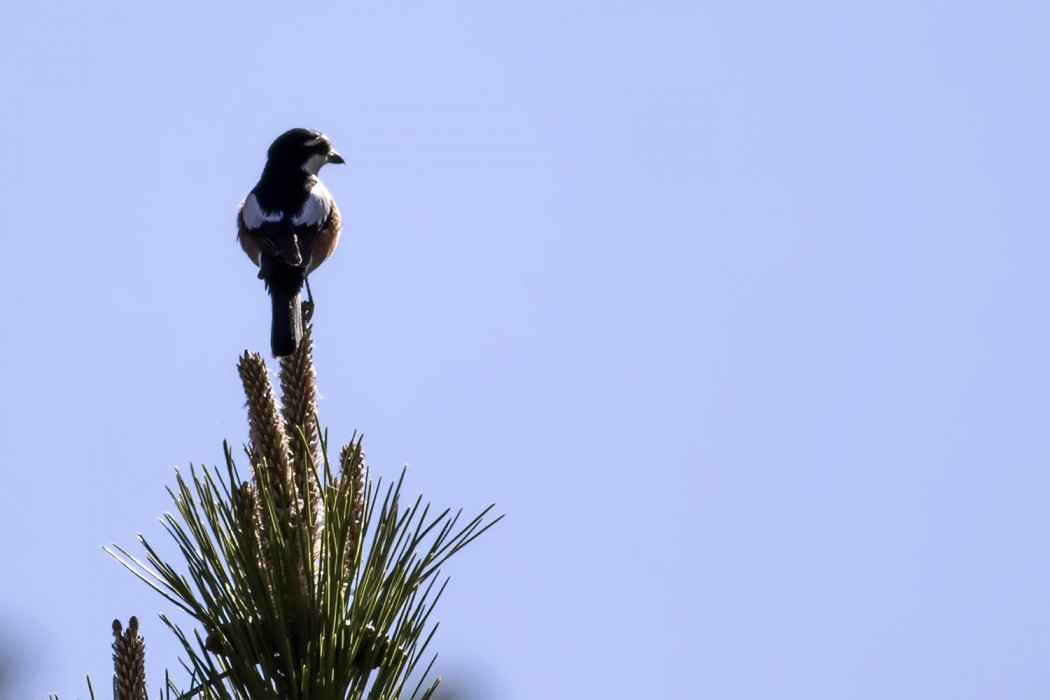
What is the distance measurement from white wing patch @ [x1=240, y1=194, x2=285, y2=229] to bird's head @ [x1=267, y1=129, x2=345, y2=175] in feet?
1.25

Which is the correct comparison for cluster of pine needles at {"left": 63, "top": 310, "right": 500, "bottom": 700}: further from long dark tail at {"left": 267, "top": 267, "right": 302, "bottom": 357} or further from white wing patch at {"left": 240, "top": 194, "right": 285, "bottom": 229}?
white wing patch at {"left": 240, "top": 194, "right": 285, "bottom": 229}

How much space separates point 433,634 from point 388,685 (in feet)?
0.45

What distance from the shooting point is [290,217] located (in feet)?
24.4

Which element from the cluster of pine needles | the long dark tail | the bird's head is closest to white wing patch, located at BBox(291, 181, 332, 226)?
the bird's head

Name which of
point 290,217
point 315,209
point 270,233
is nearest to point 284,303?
point 270,233

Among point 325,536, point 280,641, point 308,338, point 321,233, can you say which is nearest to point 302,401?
point 308,338

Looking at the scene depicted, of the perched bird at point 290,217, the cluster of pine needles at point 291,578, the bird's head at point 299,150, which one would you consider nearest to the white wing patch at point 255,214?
the perched bird at point 290,217

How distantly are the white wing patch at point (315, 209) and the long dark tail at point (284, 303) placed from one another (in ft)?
2.75

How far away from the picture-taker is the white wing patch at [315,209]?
7.42 m

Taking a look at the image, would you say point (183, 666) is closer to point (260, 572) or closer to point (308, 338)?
point (260, 572)

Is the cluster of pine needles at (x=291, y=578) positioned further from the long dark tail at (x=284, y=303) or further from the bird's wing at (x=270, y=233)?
the bird's wing at (x=270, y=233)

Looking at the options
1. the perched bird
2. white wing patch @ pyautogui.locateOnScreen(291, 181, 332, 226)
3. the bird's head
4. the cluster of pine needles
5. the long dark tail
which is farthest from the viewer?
the bird's head

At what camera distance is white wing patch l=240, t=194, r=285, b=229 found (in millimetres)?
7512

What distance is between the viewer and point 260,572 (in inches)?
104
